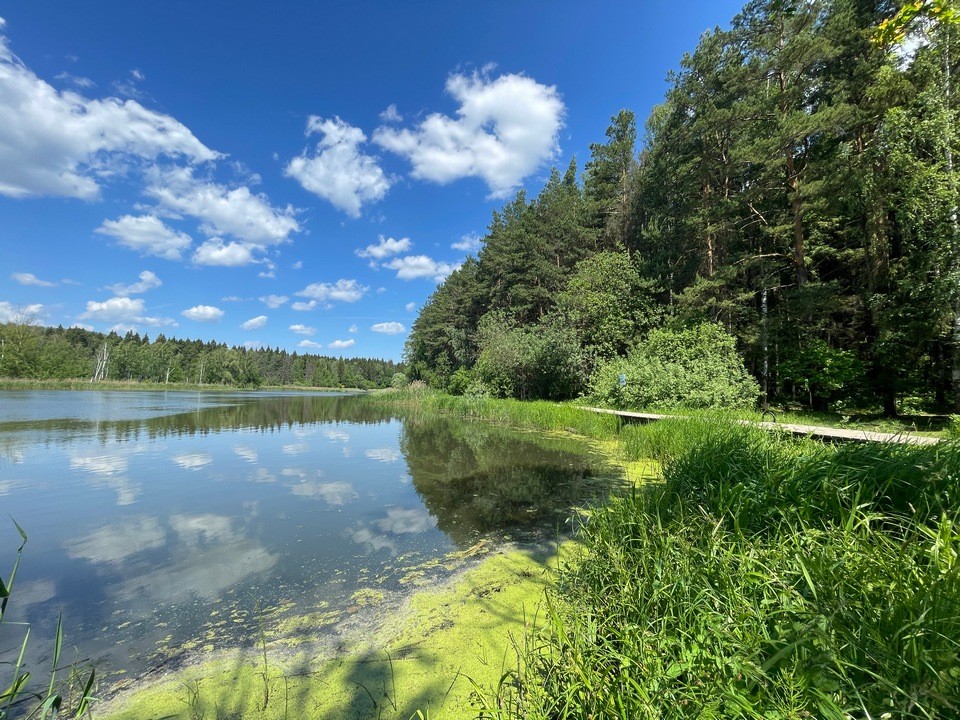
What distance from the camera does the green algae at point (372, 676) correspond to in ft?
7.98

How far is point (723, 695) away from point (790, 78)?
70.2 feet

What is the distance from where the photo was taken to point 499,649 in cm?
293

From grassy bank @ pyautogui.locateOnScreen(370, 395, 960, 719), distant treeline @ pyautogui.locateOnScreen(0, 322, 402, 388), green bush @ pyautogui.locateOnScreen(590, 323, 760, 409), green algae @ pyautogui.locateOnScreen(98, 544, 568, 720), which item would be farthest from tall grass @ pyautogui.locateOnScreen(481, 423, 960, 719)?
distant treeline @ pyautogui.locateOnScreen(0, 322, 402, 388)

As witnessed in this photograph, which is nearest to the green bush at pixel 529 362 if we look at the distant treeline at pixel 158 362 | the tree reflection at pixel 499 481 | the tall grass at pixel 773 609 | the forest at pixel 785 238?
the forest at pixel 785 238

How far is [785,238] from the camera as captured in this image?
16.9m

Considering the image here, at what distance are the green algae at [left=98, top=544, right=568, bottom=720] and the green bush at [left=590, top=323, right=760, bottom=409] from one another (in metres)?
11.9

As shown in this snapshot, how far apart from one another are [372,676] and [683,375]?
13.8 meters

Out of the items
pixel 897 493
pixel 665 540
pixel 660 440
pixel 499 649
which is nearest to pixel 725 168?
pixel 660 440

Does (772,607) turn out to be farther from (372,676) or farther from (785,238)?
(785,238)

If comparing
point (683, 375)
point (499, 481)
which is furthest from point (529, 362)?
point (499, 481)

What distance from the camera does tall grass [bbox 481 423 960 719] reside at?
1577 millimetres

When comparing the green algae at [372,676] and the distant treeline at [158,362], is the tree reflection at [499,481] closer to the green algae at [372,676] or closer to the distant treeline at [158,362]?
the green algae at [372,676]

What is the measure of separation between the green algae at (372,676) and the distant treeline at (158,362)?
71139 mm

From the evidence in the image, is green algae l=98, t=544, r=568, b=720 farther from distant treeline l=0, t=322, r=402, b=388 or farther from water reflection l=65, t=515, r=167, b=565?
distant treeline l=0, t=322, r=402, b=388
